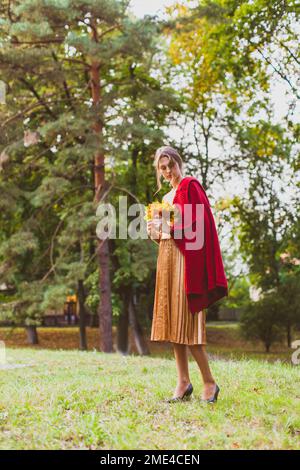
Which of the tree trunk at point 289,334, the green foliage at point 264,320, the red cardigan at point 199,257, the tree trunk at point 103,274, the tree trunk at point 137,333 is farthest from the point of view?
the tree trunk at point 289,334

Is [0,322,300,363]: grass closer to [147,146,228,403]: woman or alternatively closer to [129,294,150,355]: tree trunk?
[129,294,150,355]: tree trunk

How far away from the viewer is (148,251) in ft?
54.0

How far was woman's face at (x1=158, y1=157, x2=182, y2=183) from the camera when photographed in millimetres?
5910

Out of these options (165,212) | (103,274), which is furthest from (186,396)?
(103,274)

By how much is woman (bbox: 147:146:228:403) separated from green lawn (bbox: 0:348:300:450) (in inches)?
18.5

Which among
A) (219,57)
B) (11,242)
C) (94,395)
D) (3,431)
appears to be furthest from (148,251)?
(3,431)

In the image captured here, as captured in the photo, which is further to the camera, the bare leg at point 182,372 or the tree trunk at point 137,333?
the tree trunk at point 137,333

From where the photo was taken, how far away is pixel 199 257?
5.64 metres

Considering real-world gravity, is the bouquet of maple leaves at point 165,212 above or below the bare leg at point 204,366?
above

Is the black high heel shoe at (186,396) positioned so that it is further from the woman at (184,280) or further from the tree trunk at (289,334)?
the tree trunk at (289,334)

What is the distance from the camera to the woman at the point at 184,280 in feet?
18.5

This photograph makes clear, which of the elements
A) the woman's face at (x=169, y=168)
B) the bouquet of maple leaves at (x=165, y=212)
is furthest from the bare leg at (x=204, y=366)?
the woman's face at (x=169, y=168)

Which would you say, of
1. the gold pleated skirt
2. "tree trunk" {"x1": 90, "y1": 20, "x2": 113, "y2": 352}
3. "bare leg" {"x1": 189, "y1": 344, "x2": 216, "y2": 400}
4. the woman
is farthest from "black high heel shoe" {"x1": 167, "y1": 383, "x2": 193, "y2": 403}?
"tree trunk" {"x1": 90, "y1": 20, "x2": 113, "y2": 352}

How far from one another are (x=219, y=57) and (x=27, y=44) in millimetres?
5422
